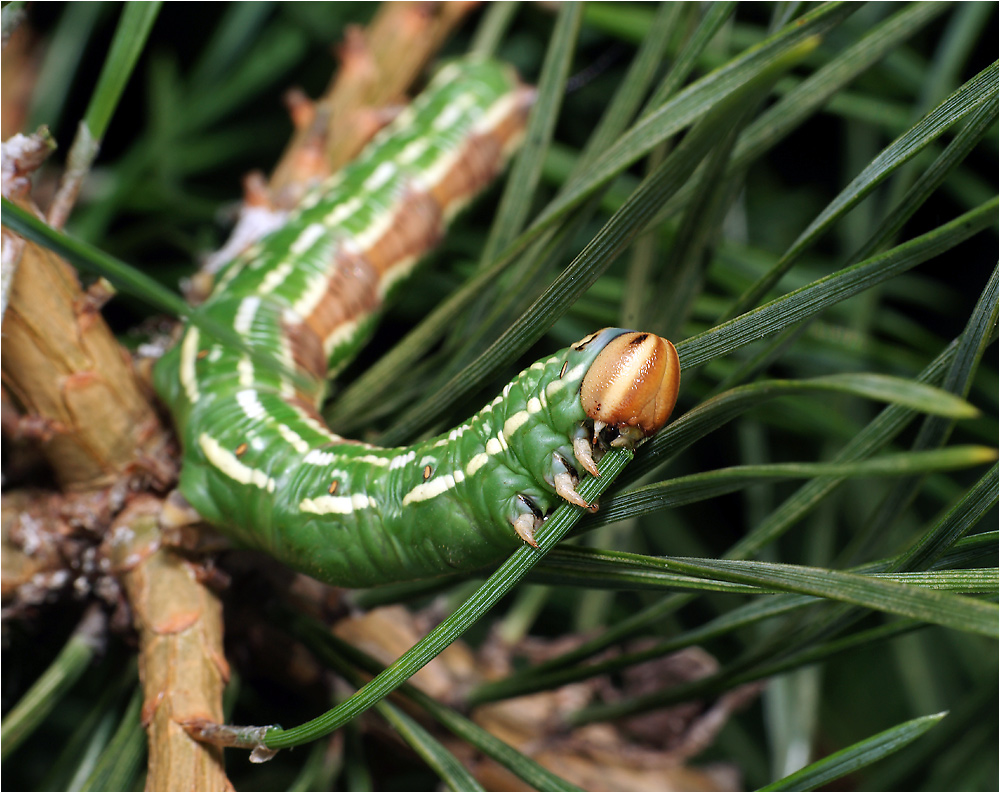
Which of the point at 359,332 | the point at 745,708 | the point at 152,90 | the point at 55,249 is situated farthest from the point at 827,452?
the point at 152,90

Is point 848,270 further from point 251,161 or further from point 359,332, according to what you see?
point 251,161

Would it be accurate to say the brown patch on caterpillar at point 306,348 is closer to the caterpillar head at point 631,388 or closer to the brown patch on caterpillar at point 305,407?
the brown patch on caterpillar at point 305,407

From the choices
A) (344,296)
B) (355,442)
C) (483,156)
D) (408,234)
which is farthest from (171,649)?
(483,156)

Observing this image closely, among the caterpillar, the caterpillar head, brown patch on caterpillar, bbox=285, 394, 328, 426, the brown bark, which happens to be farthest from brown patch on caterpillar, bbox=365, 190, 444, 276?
the caterpillar head

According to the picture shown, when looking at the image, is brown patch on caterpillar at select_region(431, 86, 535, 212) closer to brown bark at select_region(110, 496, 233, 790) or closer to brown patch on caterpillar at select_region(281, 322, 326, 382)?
brown patch on caterpillar at select_region(281, 322, 326, 382)

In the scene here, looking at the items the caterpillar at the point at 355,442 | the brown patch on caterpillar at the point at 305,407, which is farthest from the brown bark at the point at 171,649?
the brown patch on caterpillar at the point at 305,407

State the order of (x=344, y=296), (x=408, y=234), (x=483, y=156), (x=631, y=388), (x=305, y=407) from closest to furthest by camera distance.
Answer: (x=631, y=388) < (x=305, y=407) < (x=344, y=296) < (x=408, y=234) < (x=483, y=156)

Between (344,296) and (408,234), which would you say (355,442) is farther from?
(408,234)
